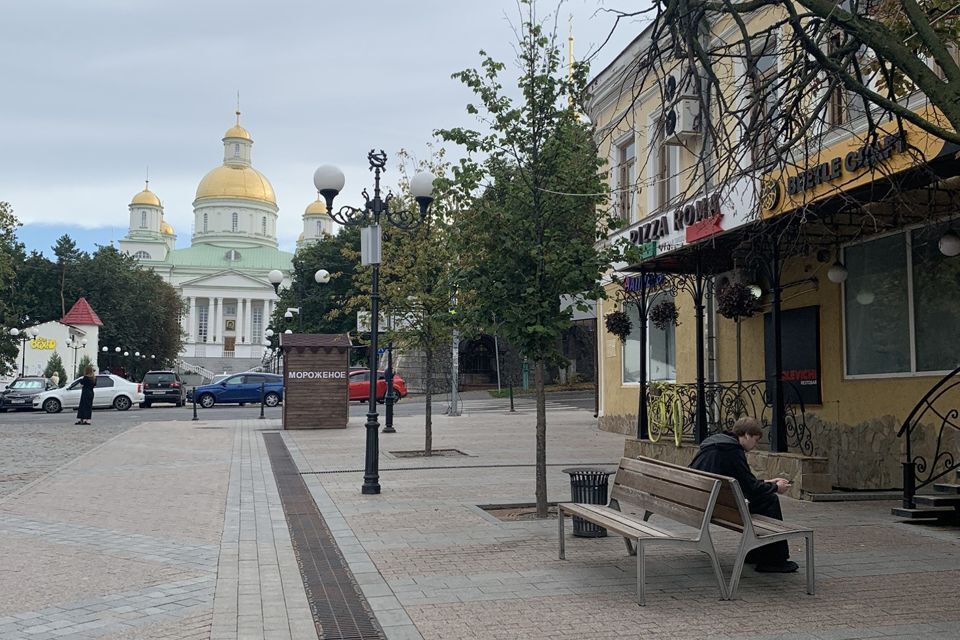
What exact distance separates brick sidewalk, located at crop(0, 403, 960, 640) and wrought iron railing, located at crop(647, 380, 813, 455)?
2.68 meters

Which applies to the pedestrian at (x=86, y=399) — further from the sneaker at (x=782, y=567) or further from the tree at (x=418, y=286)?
the sneaker at (x=782, y=567)

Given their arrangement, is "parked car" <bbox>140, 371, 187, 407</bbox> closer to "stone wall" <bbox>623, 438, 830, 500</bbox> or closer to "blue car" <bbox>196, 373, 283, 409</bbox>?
"blue car" <bbox>196, 373, 283, 409</bbox>

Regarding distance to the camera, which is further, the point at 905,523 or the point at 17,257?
the point at 17,257

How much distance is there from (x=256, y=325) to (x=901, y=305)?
109m

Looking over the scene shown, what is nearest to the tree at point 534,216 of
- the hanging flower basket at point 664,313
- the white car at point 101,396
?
the hanging flower basket at point 664,313

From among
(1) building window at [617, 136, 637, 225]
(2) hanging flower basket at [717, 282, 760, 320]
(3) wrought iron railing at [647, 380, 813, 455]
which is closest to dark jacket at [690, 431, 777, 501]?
(3) wrought iron railing at [647, 380, 813, 455]

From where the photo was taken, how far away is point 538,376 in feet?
31.3

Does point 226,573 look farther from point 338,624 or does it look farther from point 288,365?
point 288,365

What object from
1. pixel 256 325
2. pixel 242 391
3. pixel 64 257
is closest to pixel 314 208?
pixel 256 325

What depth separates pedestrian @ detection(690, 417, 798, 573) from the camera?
676 centimetres

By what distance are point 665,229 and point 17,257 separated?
68372mm

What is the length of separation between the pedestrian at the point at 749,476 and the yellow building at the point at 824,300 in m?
2.95

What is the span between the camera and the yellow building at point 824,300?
10.0 meters

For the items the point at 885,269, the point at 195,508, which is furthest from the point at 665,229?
the point at 195,508
